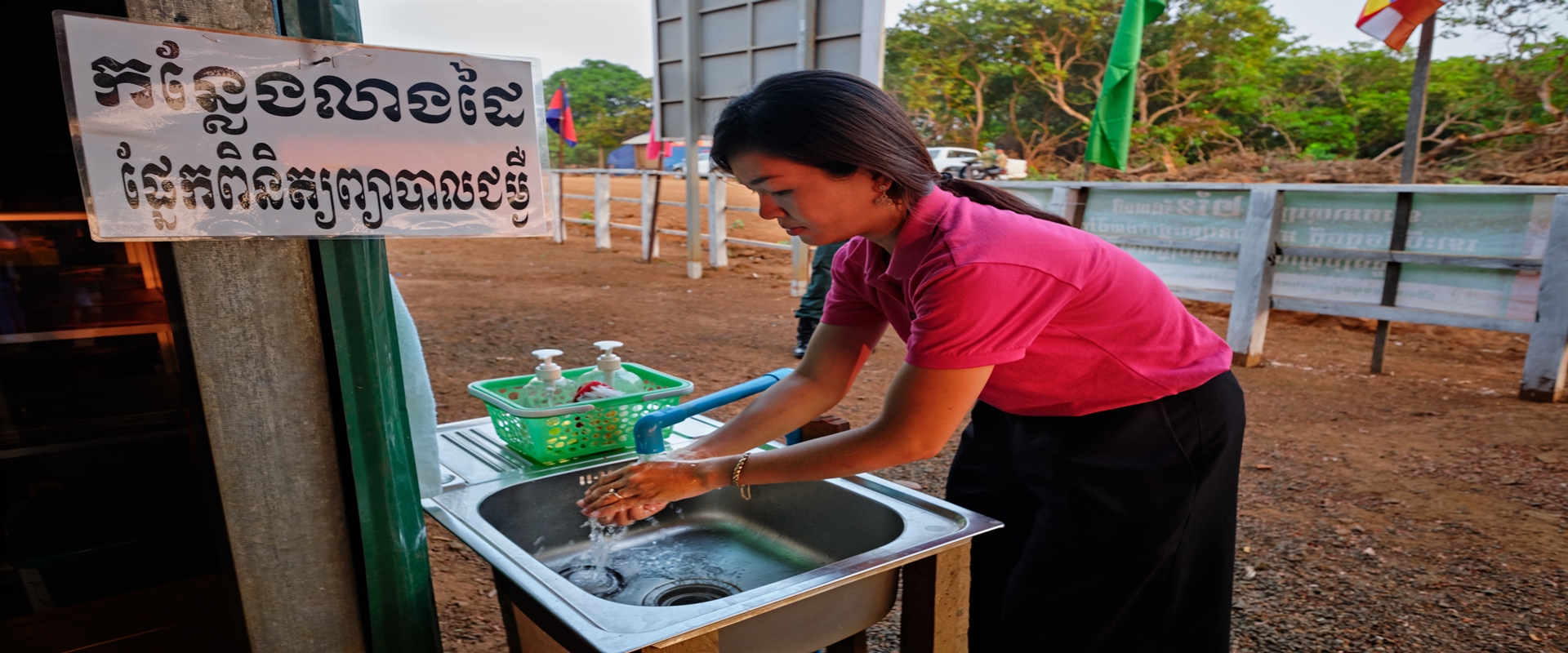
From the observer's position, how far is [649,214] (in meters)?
11.0

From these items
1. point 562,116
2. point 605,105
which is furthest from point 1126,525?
point 605,105

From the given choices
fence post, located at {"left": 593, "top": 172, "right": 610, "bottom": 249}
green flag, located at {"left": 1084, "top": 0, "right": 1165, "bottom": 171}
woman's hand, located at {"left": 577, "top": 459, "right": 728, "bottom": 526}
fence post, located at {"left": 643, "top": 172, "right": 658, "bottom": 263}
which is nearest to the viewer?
woman's hand, located at {"left": 577, "top": 459, "right": 728, "bottom": 526}

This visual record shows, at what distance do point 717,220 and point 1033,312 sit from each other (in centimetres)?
874

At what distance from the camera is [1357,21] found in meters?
5.38

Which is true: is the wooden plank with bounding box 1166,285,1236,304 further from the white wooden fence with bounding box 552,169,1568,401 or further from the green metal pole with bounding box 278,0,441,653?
the green metal pole with bounding box 278,0,441,653

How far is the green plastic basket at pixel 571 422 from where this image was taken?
5.37 feet

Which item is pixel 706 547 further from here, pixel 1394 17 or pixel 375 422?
pixel 1394 17

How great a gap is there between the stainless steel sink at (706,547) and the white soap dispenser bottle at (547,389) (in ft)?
0.41

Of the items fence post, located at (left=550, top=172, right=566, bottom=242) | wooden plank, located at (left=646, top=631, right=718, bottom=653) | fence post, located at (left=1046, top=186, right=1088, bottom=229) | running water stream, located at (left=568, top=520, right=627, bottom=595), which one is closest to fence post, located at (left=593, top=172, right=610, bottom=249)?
fence post, located at (left=550, top=172, right=566, bottom=242)

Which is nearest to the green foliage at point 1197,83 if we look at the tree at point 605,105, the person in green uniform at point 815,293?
the person in green uniform at point 815,293

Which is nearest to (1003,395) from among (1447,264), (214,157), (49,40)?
(214,157)

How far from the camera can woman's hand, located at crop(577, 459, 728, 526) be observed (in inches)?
49.0

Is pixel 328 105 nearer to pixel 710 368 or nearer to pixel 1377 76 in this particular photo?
pixel 710 368

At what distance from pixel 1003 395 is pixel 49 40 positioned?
1549 millimetres
